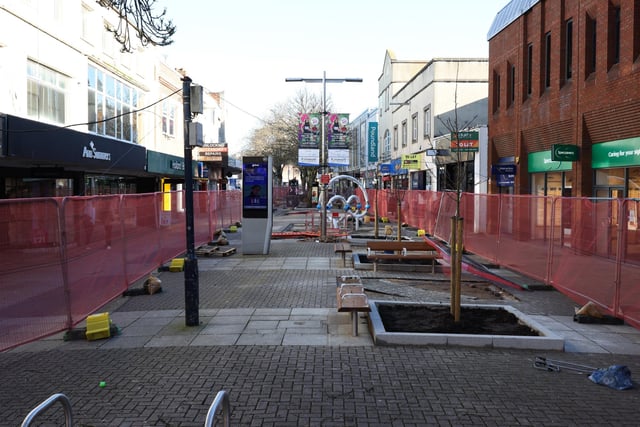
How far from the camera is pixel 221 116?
5909cm

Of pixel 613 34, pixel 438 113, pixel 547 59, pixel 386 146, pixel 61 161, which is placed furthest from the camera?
pixel 386 146

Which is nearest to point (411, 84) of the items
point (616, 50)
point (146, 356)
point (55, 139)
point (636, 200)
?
point (616, 50)

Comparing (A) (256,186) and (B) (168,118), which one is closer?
(A) (256,186)

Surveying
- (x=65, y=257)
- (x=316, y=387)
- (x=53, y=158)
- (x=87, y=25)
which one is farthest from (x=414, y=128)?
(x=316, y=387)

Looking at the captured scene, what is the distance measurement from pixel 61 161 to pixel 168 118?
1688 cm

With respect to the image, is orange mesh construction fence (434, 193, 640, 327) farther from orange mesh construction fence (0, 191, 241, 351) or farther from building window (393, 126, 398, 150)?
building window (393, 126, 398, 150)

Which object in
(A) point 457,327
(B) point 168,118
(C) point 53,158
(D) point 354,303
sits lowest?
(A) point 457,327

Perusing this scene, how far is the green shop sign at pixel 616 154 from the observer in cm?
1476

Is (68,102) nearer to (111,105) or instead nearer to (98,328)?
(111,105)

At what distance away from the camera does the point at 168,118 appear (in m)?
33.4

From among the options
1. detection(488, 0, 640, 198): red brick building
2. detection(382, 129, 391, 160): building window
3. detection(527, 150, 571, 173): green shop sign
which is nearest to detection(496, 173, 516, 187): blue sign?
detection(488, 0, 640, 198): red brick building

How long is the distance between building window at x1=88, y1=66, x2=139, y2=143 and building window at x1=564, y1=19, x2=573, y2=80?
49.1 ft

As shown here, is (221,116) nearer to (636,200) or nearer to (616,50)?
(616,50)

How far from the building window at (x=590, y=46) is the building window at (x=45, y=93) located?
16881 millimetres
